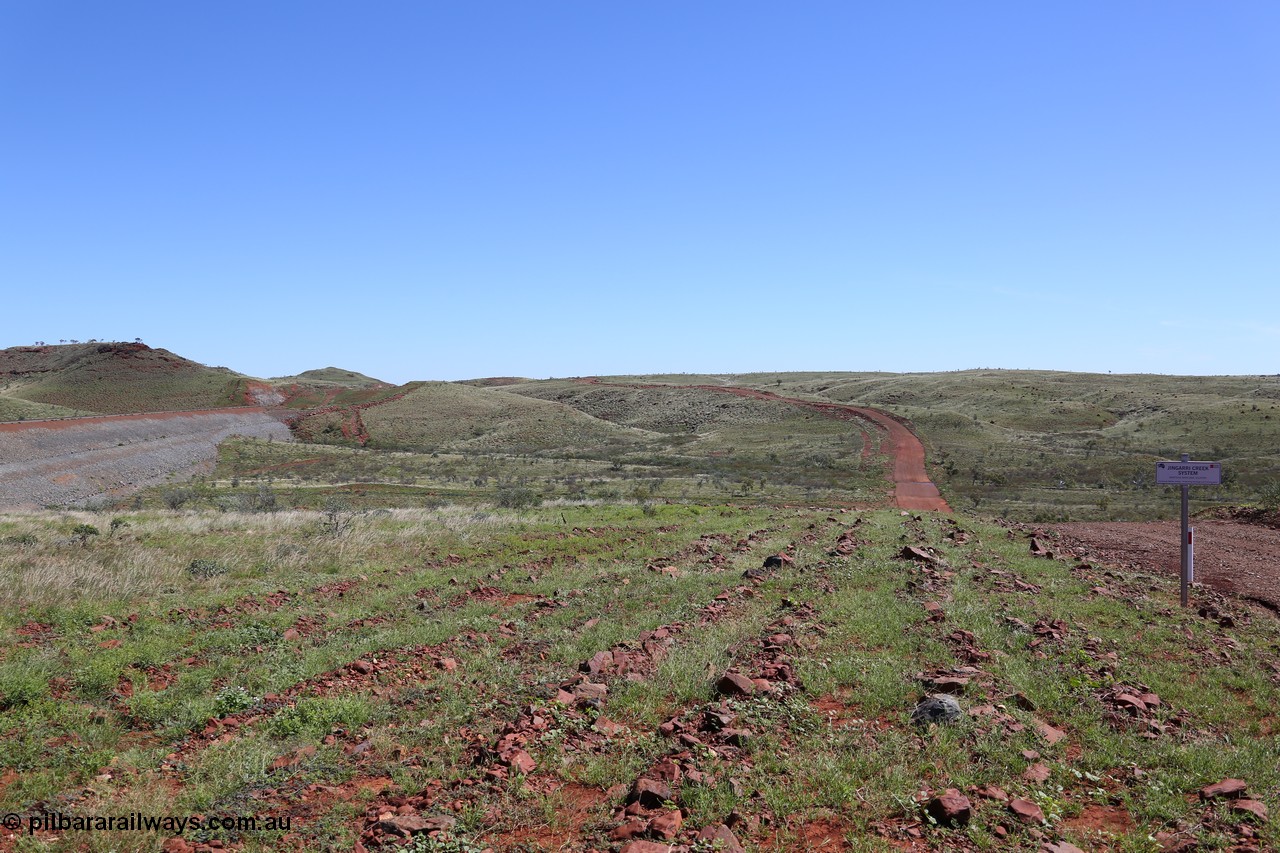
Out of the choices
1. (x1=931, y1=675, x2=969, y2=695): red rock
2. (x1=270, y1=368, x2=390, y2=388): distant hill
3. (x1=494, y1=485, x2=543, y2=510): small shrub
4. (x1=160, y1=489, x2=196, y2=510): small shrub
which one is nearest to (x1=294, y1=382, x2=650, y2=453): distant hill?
(x1=160, y1=489, x2=196, y2=510): small shrub

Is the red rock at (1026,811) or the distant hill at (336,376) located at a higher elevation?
the distant hill at (336,376)

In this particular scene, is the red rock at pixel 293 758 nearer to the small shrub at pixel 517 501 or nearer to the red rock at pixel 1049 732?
the red rock at pixel 1049 732

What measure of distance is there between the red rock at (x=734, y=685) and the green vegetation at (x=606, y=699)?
5.8 inches

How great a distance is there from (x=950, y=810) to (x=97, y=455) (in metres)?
52.2

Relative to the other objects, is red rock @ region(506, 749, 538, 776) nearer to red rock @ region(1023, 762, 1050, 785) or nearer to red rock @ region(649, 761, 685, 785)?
red rock @ region(649, 761, 685, 785)

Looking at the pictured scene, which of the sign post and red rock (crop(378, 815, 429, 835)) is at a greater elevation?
the sign post

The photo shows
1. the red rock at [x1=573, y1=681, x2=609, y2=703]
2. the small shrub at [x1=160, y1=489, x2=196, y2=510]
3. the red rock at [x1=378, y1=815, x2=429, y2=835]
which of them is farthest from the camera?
the small shrub at [x1=160, y1=489, x2=196, y2=510]

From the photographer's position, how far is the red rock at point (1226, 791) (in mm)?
4977

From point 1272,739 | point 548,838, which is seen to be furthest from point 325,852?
point 1272,739

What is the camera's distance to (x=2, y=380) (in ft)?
397

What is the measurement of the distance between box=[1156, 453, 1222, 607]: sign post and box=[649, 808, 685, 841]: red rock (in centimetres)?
1002

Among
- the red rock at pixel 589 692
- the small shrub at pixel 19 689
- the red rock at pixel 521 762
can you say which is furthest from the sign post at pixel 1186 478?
the small shrub at pixel 19 689

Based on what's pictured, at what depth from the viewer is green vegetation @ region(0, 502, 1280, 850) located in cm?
497

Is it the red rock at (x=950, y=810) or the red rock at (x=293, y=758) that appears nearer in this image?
the red rock at (x=950, y=810)
